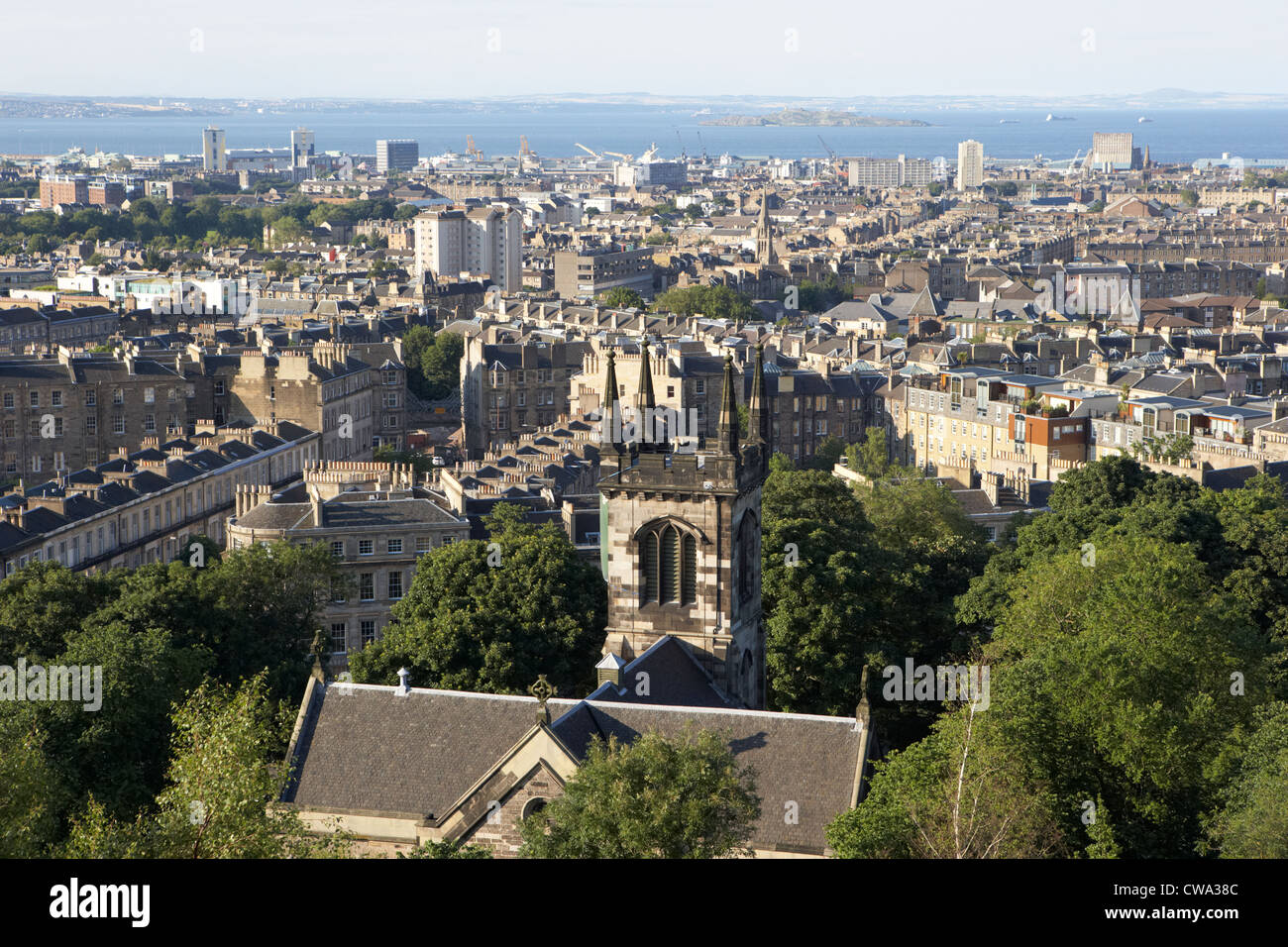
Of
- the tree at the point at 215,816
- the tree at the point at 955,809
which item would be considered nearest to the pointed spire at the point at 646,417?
the tree at the point at 955,809

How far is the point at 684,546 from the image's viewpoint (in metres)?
41.9

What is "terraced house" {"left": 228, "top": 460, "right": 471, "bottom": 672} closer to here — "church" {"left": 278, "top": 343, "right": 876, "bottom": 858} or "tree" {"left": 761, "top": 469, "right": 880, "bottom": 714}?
"tree" {"left": 761, "top": 469, "right": 880, "bottom": 714}

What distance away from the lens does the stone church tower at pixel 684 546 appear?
41.3 meters

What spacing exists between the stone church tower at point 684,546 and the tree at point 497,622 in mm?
4596

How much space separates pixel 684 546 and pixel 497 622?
6.61 meters

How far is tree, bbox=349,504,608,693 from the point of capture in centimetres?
4525

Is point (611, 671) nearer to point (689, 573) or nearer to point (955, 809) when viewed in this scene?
point (689, 573)

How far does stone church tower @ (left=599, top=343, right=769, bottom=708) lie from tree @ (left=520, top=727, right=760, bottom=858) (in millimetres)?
10529

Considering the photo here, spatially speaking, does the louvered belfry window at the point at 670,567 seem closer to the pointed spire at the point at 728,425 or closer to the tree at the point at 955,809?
the pointed spire at the point at 728,425

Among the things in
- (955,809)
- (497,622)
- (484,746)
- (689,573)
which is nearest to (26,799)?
(484,746)

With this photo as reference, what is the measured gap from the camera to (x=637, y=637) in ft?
138

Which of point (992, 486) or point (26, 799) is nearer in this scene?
point (26, 799)

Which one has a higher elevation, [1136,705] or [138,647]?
[1136,705]
